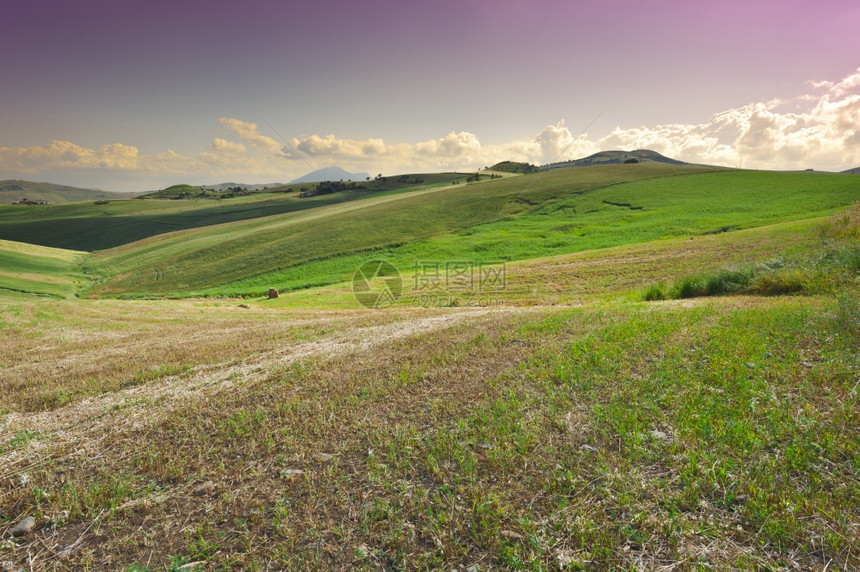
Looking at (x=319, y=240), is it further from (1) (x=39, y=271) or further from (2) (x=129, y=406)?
(2) (x=129, y=406)

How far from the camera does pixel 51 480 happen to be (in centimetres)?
560

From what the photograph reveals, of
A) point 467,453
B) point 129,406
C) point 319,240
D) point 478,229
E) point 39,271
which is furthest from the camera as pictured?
point 319,240

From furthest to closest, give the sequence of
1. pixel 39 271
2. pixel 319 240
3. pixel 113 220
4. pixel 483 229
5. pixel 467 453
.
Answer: pixel 113 220
pixel 319 240
pixel 483 229
pixel 39 271
pixel 467 453

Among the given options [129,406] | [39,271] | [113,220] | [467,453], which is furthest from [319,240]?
[113,220]

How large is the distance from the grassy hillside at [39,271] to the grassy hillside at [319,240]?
3.55 metres

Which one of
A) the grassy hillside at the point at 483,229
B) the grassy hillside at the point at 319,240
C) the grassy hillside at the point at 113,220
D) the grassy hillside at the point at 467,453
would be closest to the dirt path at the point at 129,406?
the grassy hillside at the point at 467,453

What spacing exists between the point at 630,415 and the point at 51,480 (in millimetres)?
9715

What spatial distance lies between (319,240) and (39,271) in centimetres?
4245

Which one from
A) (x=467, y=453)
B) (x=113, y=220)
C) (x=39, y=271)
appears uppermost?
(x=113, y=220)

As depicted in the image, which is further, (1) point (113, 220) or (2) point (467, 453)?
(1) point (113, 220)

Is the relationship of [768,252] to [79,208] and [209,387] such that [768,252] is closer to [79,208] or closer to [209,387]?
[209,387]

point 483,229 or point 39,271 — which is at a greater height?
point 483,229

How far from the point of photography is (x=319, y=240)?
62688mm

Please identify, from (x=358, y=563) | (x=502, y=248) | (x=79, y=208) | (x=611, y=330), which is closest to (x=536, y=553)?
(x=358, y=563)
